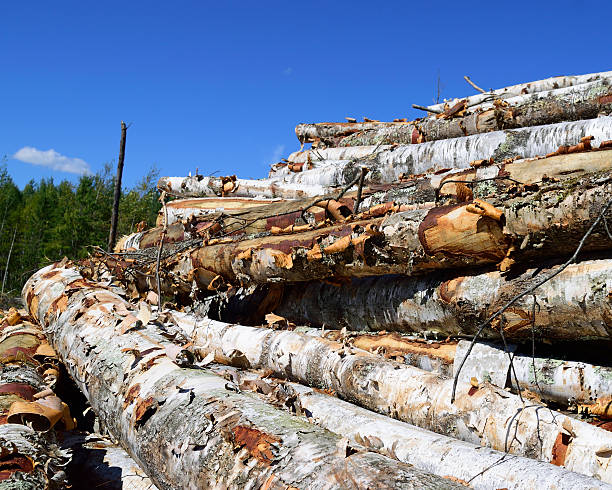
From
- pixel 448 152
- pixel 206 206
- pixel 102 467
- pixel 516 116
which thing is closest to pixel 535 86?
pixel 516 116

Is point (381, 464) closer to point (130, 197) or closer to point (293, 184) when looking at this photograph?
point (293, 184)

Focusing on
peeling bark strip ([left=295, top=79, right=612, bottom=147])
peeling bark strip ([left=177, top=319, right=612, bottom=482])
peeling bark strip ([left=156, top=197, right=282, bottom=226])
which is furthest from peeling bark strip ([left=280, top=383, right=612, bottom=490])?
peeling bark strip ([left=295, top=79, right=612, bottom=147])

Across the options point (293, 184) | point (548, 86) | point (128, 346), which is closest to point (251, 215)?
point (293, 184)

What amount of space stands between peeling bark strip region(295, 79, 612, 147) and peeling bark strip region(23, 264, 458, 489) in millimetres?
4892

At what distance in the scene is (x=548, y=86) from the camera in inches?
303

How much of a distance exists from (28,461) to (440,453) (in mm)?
1863

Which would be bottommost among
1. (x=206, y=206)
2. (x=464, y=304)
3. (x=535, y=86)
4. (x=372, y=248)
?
(x=464, y=304)

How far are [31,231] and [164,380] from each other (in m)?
41.8

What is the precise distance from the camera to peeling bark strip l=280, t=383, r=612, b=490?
181 cm

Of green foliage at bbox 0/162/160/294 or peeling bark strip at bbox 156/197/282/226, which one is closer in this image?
peeling bark strip at bbox 156/197/282/226

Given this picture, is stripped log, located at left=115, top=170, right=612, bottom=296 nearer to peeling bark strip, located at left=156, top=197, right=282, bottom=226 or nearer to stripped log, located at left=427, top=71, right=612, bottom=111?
peeling bark strip, located at left=156, top=197, right=282, bottom=226

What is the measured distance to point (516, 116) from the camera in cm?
623

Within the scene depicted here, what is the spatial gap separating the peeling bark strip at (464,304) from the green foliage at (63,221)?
1021 inches

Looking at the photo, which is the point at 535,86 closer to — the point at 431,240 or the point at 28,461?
the point at 431,240
